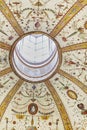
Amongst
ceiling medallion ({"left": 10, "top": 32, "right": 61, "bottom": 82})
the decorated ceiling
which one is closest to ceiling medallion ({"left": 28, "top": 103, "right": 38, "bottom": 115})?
the decorated ceiling

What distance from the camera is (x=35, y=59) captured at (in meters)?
15.0

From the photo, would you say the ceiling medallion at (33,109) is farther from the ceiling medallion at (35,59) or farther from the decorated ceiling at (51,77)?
the ceiling medallion at (35,59)

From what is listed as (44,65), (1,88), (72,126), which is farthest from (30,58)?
(72,126)

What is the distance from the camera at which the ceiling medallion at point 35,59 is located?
14.1 meters

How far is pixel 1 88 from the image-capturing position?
14133 mm

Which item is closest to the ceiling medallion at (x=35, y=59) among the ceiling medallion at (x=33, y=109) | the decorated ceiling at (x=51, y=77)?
the decorated ceiling at (x=51, y=77)

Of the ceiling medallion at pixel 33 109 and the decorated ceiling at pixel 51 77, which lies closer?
the decorated ceiling at pixel 51 77

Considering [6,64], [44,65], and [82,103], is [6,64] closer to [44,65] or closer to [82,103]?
[44,65]

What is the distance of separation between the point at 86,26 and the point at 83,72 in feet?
5.68

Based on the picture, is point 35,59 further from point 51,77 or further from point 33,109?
point 33,109

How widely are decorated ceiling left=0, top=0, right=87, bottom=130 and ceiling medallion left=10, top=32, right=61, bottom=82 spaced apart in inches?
6.3

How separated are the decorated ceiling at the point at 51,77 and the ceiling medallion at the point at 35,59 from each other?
0.16 m

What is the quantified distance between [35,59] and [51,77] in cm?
112

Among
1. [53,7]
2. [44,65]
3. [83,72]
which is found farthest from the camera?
[44,65]
